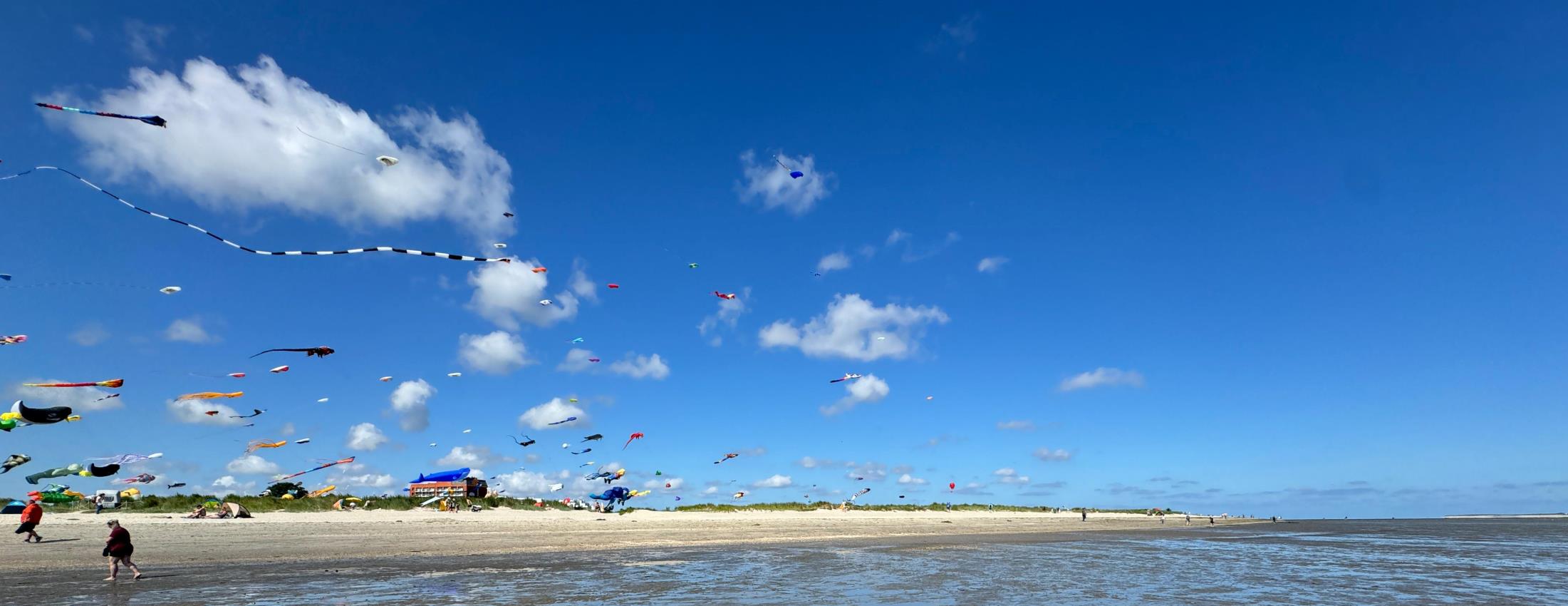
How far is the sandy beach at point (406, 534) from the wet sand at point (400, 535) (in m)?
0.07

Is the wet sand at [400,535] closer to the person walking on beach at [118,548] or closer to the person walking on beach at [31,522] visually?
the person walking on beach at [31,522]

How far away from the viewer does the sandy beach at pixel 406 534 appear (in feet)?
91.9

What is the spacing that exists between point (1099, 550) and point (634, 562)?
24.5 m

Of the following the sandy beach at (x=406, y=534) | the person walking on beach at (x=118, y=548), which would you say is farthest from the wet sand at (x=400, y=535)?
the person walking on beach at (x=118, y=548)

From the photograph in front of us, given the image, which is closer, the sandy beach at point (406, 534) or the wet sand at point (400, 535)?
the wet sand at point (400, 535)

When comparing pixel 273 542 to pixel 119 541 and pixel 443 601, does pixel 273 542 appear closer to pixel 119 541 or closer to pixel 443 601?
pixel 119 541

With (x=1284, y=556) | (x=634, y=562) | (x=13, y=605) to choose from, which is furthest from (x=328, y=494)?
(x=1284, y=556)

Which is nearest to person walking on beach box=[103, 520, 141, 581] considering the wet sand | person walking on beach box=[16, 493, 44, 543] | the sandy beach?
the wet sand

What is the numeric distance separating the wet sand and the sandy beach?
0.21ft

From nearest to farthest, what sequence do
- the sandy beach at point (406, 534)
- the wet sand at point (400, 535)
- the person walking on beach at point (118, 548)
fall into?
the person walking on beach at point (118, 548), the wet sand at point (400, 535), the sandy beach at point (406, 534)

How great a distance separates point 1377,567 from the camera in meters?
30.3

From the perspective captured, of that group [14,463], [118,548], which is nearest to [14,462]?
[14,463]

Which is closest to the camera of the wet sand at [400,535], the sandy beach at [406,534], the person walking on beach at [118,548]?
the person walking on beach at [118,548]

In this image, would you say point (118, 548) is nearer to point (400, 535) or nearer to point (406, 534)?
point (400, 535)
